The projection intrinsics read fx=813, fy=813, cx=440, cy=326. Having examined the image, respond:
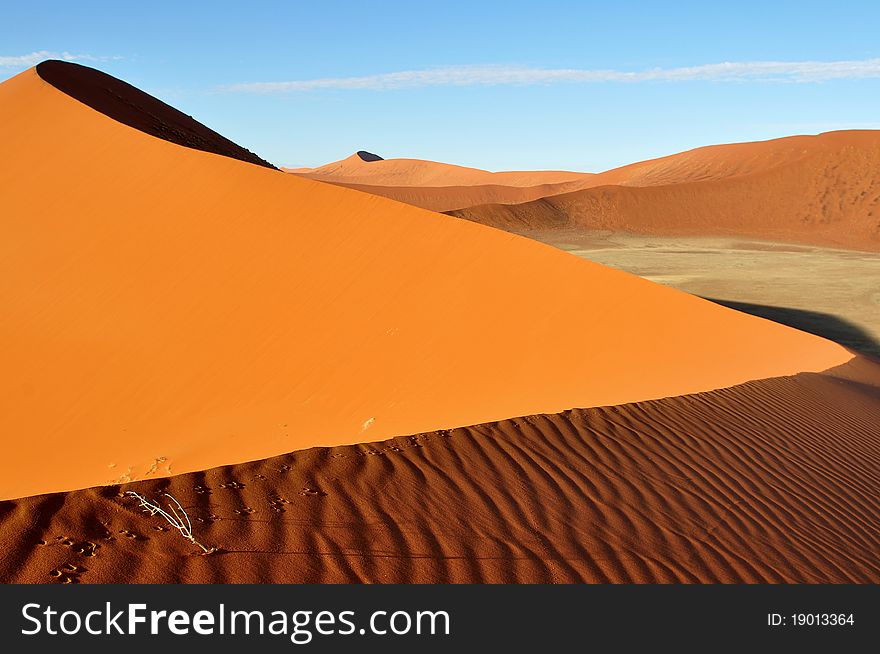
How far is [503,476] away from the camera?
18.8 ft

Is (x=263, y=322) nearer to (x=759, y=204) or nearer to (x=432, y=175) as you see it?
(x=759, y=204)

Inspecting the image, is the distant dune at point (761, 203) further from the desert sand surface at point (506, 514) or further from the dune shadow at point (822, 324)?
the desert sand surface at point (506, 514)

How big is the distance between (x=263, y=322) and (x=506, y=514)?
15.9ft

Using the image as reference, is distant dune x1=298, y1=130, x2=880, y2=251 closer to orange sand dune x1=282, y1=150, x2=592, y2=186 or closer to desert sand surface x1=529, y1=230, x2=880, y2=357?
desert sand surface x1=529, y1=230, x2=880, y2=357

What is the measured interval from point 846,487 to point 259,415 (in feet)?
17.1

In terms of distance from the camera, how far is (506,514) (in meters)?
5.14

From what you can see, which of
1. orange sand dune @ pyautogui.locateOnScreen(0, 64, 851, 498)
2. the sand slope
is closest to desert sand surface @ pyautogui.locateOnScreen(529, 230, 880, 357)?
the sand slope

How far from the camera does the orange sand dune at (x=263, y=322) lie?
7.45 meters

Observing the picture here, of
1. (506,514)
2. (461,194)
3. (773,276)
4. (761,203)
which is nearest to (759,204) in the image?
(761,203)

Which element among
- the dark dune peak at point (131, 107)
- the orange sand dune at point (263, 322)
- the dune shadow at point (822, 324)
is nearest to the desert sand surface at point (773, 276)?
the dune shadow at point (822, 324)

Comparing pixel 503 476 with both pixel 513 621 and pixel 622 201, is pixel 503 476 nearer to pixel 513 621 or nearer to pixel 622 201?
pixel 513 621

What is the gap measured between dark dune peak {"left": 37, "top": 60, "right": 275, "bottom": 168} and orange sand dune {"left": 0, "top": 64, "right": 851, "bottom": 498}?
1.11m

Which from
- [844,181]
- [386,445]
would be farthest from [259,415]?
[844,181]

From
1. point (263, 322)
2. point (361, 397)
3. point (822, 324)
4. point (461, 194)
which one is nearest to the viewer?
point (361, 397)
